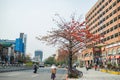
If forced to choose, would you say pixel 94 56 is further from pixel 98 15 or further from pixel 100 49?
pixel 98 15

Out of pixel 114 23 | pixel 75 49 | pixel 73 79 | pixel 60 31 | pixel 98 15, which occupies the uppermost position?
pixel 98 15

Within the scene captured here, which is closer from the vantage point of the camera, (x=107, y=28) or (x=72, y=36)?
(x=72, y=36)

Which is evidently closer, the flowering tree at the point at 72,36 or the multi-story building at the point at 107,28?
the flowering tree at the point at 72,36

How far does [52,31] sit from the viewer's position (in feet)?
114

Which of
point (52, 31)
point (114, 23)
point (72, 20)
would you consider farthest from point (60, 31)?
point (114, 23)

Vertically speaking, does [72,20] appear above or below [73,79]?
above

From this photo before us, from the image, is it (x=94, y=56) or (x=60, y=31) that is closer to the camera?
(x=60, y=31)

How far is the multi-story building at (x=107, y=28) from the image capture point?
68.0 meters

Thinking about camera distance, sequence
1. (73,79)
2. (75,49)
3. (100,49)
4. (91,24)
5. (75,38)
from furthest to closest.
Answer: (91,24) < (100,49) < (75,49) < (75,38) < (73,79)

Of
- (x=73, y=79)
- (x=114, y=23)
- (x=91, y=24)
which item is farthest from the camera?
(x=91, y=24)

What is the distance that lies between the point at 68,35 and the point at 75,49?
391cm

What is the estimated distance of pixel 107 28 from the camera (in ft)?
261

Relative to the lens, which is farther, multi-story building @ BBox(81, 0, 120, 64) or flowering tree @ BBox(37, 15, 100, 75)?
multi-story building @ BBox(81, 0, 120, 64)

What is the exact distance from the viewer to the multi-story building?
67981 millimetres
